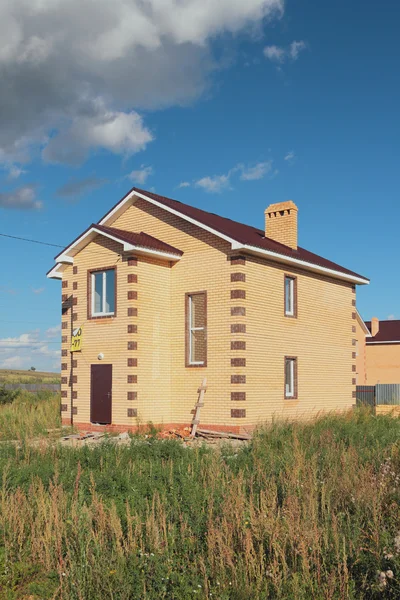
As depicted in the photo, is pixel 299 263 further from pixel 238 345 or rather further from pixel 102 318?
pixel 102 318

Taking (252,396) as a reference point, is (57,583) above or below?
below

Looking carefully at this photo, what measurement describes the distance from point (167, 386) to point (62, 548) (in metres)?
12.0

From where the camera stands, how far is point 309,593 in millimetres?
5207

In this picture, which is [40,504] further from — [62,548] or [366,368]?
[366,368]

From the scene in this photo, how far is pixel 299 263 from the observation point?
19.4 meters

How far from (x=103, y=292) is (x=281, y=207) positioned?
640cm

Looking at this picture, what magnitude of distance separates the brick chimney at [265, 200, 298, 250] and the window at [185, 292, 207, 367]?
159 inches

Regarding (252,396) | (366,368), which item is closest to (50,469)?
(252,396)

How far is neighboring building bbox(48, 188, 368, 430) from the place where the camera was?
1738cm

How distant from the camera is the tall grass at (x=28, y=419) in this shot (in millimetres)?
16547

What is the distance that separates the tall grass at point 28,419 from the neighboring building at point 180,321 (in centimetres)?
86

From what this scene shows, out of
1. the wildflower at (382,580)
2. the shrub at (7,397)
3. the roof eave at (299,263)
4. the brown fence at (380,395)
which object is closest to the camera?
the wildflower at (382,580)

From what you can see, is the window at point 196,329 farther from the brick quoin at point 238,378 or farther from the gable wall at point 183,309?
the brick quoin at point 238,378

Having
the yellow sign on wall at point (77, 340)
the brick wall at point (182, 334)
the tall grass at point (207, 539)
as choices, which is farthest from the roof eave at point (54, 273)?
the tall grass at point (207, 539)
